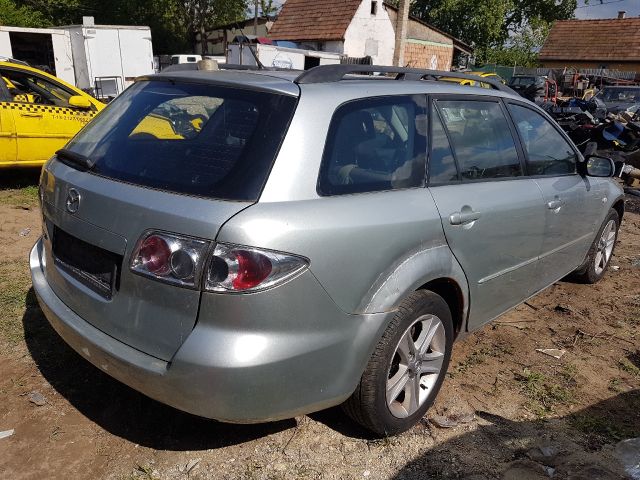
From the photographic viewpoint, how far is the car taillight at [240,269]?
1.92 metres

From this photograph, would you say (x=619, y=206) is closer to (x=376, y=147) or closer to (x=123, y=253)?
(x=376, y=147)

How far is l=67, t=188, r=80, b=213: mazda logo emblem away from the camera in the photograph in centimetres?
231

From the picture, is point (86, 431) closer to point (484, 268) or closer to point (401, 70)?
point (484, 268)

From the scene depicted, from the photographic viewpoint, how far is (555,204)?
350 cm

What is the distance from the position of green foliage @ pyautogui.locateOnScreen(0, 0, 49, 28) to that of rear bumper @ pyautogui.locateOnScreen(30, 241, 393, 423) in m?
29.2

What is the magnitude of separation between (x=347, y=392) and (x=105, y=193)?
1298 mm

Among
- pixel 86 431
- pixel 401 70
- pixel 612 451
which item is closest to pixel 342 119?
pixel 401 70

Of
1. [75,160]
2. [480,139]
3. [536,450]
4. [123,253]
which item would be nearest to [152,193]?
[123,253]

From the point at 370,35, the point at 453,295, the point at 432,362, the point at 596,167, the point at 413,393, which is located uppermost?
the point at 370,35

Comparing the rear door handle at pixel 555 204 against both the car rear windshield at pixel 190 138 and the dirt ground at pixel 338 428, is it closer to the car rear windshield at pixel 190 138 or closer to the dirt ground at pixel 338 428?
the dirt ground at pixel 338 428

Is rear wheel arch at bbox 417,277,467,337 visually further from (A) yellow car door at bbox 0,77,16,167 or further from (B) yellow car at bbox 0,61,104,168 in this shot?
(A) yellow car door at bbox 0,77,16,167

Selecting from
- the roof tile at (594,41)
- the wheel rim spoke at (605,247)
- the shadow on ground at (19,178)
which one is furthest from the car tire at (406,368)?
the roof tile at (594,41)

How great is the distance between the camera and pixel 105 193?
221 centimetres

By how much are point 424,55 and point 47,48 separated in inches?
772
